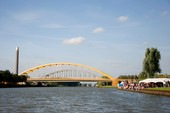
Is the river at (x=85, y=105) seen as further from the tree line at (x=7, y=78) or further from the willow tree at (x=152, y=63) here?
the tree line at (x=7, y=78)

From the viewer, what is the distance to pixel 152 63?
78.1m

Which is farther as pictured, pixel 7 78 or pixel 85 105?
pixel 7 78

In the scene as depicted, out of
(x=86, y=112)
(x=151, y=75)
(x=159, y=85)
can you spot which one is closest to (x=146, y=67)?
(x=151, y=75)

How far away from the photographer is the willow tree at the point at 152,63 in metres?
78.0

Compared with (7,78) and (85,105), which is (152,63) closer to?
(85,105)

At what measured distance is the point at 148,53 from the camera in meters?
81.1

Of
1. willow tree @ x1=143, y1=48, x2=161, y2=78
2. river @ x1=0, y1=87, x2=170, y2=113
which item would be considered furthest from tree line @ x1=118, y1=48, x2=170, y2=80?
river @ x1=0, y1=87, x2=170, y2=113

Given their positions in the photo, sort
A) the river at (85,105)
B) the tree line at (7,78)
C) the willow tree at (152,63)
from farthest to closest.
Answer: the tree line at (7,78) → the willow tree at (152,63) → the river at (85,105)

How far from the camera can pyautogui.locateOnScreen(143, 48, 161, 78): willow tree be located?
78000 mm

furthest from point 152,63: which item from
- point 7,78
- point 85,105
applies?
point 7,78

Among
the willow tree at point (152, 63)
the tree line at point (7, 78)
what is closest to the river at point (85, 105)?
the willow tree at point (152, 63)

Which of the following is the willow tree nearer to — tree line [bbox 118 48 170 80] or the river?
tree line [bbox 118 48 170 80]

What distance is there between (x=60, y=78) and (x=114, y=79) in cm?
2600

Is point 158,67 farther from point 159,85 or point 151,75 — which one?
point 159,85
